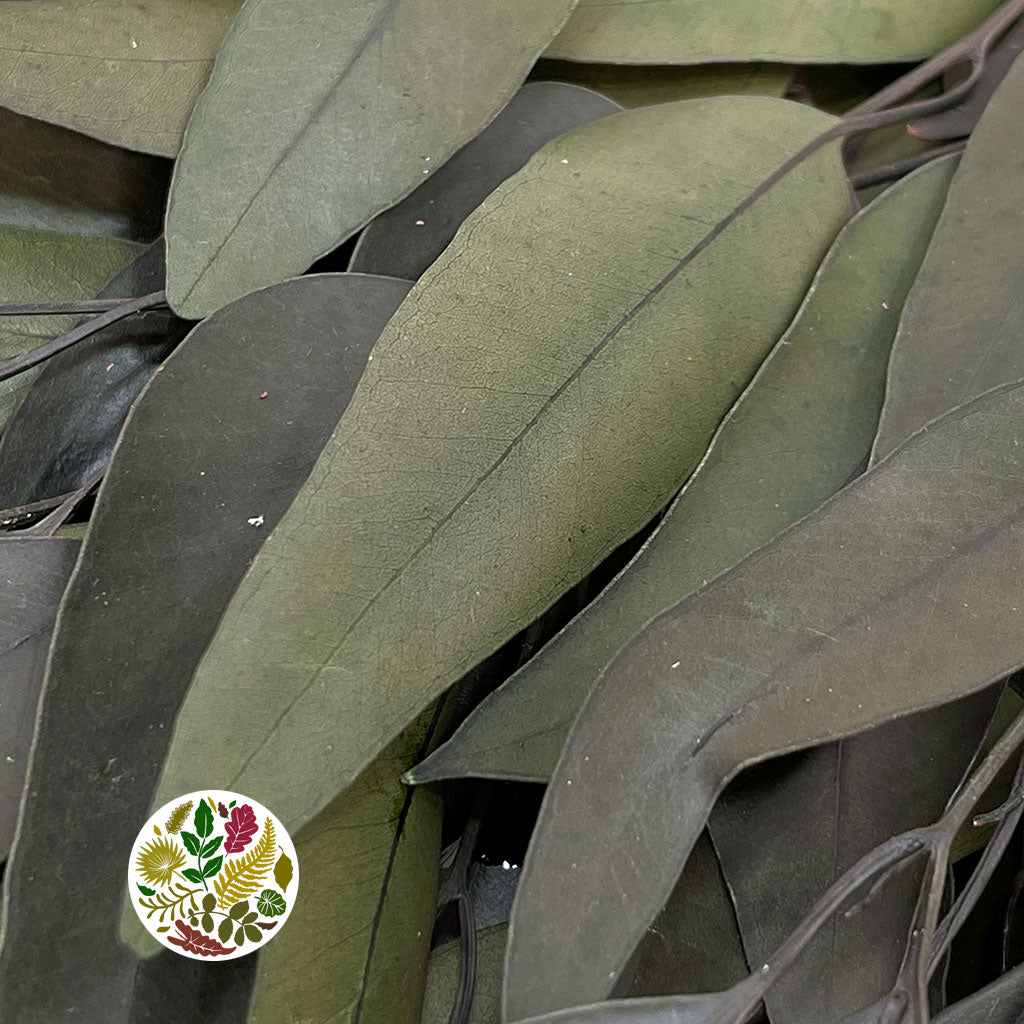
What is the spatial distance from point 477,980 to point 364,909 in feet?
0.31

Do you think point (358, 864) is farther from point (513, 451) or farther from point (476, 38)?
point (476, 38)

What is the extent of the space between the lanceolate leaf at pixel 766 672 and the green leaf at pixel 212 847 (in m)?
0.11

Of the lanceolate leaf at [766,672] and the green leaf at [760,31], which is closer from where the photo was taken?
the lanceolate leaf at [766,672]

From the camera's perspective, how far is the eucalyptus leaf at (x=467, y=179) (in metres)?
0.60

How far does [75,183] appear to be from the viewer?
0.71 metres

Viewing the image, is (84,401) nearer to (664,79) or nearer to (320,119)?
(320,119)

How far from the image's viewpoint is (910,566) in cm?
43

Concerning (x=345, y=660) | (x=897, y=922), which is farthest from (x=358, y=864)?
(x=897, y=922)

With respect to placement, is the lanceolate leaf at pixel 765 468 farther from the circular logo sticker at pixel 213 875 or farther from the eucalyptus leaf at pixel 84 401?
the eucalyptus leaf at pixel 84 401

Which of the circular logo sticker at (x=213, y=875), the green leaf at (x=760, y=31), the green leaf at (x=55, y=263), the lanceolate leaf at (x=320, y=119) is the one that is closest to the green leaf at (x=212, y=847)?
the circular logo sticker at (x=213, y=875)

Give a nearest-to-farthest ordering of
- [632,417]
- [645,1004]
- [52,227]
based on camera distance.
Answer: [645,1004], [632,417], [52,227]

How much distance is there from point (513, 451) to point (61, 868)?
0.80 feet

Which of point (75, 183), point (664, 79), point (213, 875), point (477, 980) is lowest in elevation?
point (477, 980)

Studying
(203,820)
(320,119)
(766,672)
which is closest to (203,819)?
(203,820)
